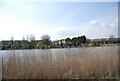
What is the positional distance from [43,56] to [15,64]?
1037mm

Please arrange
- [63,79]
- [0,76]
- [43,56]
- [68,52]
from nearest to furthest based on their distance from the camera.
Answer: [63,79] < [0,76] < [43,56] < [68,52]

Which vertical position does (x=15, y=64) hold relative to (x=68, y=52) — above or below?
below

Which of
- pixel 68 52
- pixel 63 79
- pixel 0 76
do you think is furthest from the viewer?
pixel 68 52

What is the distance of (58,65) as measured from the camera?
10.9ft

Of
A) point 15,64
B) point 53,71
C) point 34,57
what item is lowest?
point 53,71

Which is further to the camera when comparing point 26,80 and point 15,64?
point 15,64

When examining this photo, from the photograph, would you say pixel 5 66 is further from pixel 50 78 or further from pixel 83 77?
pixel 83 77

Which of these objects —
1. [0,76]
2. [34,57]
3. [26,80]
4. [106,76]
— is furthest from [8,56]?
[106,76]

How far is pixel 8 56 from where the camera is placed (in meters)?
3.53

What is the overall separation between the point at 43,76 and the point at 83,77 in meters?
1.33

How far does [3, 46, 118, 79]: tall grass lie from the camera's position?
10.1 ft

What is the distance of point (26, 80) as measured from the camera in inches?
118

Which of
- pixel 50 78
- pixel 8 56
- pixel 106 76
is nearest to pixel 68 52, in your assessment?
pixel 50 78

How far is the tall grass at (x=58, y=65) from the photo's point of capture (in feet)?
10.1
